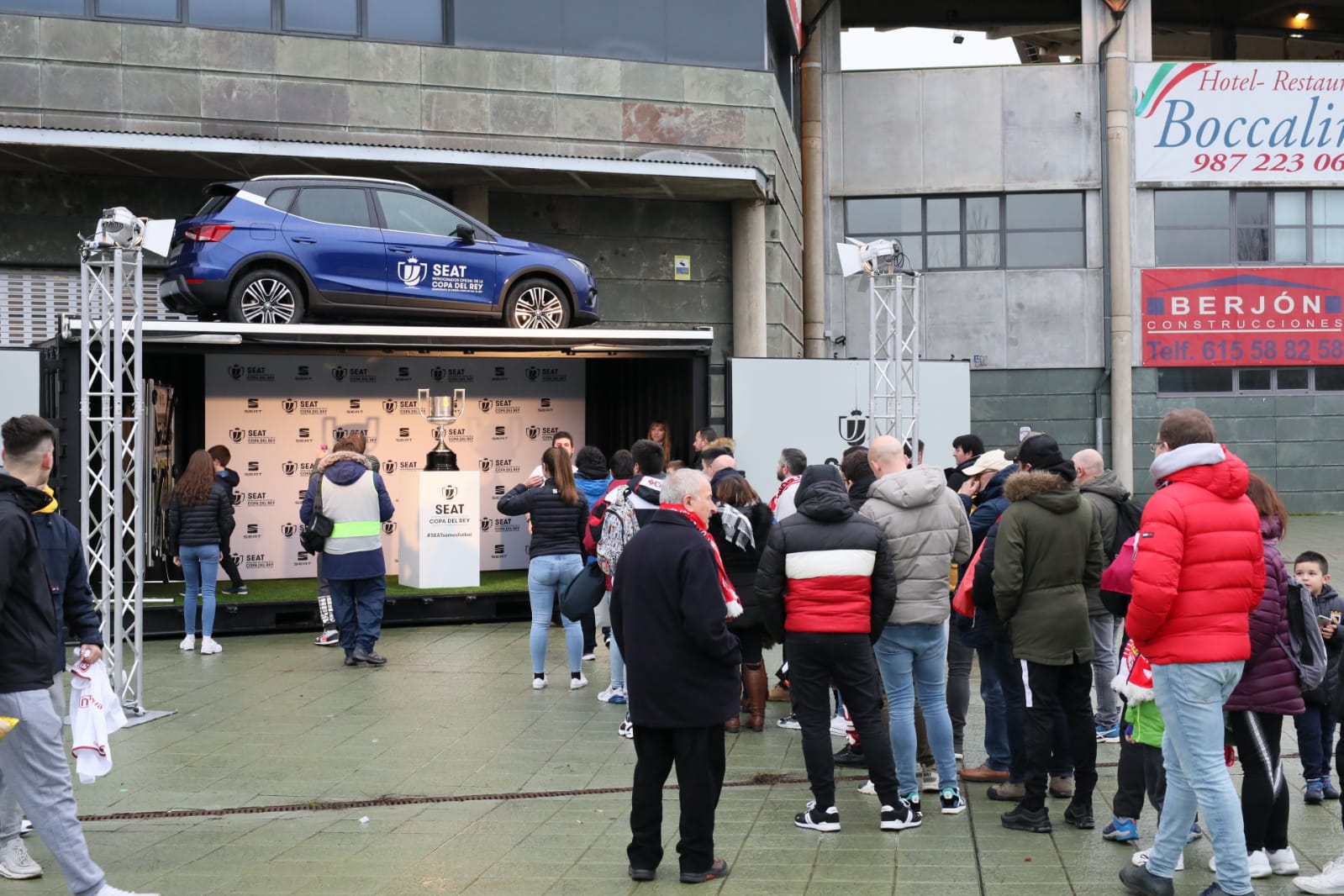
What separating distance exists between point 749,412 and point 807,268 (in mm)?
12259

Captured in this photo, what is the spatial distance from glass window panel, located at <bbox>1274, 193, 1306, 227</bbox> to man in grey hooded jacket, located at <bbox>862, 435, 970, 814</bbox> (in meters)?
22.4

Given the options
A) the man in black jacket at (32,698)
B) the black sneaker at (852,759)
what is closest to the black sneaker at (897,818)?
the black sneaker at (852,759)

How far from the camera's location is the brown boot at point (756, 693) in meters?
8.84

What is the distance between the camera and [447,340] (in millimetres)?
13219

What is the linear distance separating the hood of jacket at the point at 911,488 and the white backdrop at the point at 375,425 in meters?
8.48

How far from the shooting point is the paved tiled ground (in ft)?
19.0

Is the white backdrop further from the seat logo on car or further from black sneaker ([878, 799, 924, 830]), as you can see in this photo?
black sneaker ([878, 799, 924, 830])

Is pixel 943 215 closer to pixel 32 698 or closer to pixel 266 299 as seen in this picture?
pixel 266 299

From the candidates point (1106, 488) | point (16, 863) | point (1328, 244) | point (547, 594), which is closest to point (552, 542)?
point (547, 594)

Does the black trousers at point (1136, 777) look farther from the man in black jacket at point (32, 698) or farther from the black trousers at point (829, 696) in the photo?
the man in black jacket at point (32, 698)

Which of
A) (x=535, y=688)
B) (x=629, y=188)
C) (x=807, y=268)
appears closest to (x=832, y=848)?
(x=535, y=688)

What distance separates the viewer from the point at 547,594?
1025 cm

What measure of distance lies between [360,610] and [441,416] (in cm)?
409

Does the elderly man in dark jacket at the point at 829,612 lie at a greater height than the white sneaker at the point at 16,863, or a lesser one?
greater
